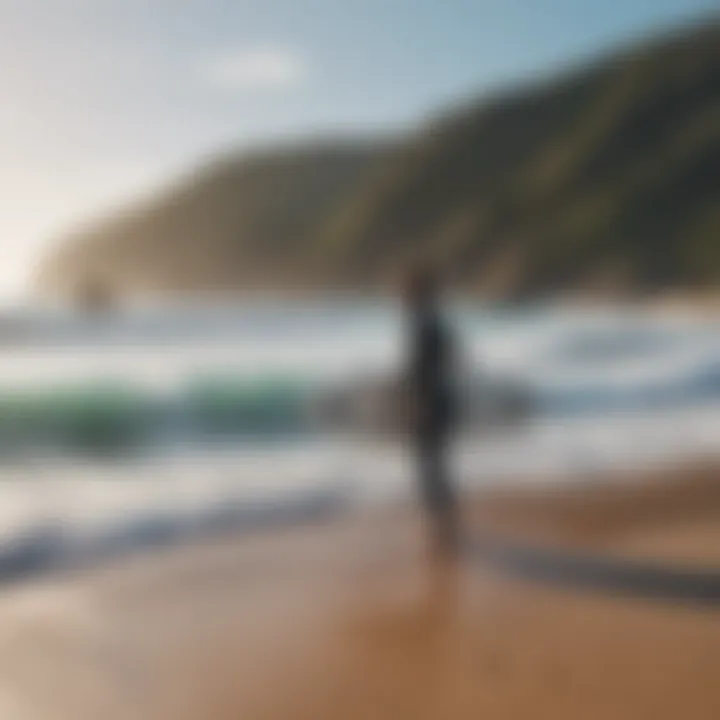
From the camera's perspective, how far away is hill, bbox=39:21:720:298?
4.88 metres

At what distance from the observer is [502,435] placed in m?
5.47

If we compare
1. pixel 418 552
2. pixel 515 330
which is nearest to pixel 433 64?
pixel 515 330

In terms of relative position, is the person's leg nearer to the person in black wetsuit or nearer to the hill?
the person in black wetsuit

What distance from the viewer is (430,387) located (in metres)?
3.23

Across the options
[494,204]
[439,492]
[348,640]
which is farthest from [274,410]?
[348,640]

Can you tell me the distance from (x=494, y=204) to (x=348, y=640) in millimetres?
3415

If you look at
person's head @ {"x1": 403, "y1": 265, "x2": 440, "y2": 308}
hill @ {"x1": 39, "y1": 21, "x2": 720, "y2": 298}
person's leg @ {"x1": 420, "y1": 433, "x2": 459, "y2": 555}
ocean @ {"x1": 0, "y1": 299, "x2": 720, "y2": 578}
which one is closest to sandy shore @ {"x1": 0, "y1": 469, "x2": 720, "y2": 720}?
person's leg @ {"x1": 420, "y1": 433, "x2": 459, "y2": 555}

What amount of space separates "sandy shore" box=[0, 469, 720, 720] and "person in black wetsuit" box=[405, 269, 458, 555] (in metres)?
0.27

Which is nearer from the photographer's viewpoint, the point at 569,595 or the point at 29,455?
the point at 569,595

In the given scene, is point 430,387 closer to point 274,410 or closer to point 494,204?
point 494,204

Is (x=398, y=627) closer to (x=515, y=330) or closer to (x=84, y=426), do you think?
(x=515, y=330)

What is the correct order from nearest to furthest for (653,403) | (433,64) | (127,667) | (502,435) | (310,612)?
(127,667)
(310,612)
(433,64)
(502,435)
(653,403)

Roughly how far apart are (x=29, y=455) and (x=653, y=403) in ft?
12.5

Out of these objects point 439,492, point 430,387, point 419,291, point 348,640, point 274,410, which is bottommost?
point 348,640
